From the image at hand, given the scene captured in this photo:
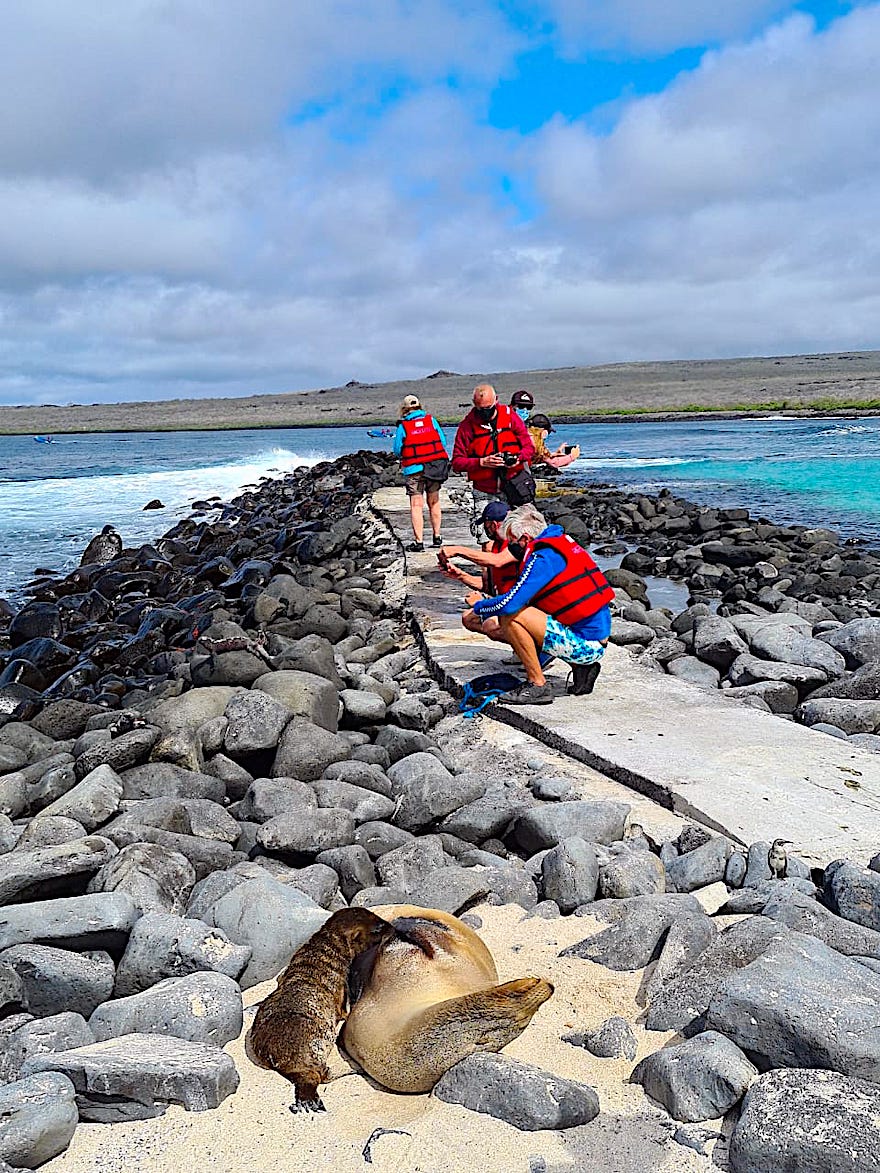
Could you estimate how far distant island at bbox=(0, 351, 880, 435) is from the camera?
63594 millimetres

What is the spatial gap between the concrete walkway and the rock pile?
688 mm

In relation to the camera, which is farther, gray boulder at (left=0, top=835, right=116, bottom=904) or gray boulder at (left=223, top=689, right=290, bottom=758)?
gray boulder at (left=223, top=689, right=290, bottom=758)

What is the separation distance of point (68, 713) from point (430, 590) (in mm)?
3842

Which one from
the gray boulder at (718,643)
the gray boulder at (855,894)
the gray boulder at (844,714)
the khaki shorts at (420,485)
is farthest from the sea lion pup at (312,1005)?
the khaki shorts at (420,485)

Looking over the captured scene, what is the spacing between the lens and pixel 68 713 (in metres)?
7.05

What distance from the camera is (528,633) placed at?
630cm

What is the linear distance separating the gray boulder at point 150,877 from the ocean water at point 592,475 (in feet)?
39.9

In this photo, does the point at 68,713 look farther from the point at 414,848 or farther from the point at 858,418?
the point at 858,418

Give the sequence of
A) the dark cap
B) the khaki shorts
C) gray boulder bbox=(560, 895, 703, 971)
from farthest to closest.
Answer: the khaki shorts
the dark cap
gray boulder bbox=(560, 895, 703, 971)

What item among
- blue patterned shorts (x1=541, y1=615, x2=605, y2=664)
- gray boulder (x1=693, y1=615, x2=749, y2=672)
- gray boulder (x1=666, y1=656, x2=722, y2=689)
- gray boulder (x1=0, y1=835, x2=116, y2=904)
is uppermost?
blue patterned shorts (x1=541, y1=615, x2=605, y2=664)

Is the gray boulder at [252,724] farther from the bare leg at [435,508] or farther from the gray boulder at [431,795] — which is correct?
the bare leg at [435,508]

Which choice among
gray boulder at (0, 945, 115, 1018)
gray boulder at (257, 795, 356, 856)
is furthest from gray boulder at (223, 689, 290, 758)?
gray boulder at (0, 945, 115, 1018)

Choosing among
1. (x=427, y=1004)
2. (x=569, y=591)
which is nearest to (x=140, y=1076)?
(x=427, y=1004)

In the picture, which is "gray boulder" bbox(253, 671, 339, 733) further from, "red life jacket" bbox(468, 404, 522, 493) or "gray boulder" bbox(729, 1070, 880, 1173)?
"gray boulder" bbox(729, 1070, 880, 1173)
